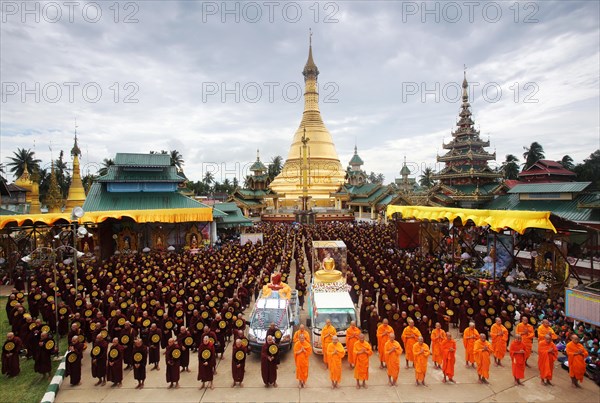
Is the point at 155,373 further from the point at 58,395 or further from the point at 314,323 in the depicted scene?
the point at 314,323

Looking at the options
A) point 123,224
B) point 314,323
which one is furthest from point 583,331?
point 123,224

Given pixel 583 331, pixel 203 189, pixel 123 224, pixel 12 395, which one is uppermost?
pixel 203 189

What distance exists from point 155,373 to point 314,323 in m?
4.30

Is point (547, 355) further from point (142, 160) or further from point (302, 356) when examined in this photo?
point (142, 160)

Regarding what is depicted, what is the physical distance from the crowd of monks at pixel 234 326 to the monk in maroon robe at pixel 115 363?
22 mm

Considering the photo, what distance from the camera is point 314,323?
1037 cm

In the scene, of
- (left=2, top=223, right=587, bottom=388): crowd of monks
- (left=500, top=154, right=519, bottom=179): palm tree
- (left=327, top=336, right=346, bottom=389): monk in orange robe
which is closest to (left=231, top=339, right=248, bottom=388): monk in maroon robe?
(left=2, top=223, right=587, bottom=388): crowd of monks

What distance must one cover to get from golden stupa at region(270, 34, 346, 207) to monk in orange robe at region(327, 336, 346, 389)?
41062 mm

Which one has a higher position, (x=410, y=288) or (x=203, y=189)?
(x=203, y=189)

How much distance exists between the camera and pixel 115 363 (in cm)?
870

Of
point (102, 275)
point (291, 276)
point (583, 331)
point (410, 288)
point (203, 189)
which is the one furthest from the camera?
point (203, 189)

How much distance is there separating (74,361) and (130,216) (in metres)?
14.6

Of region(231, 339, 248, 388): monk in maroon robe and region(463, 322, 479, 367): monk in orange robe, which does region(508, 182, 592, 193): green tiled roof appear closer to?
region(463, 322, 479, 367): monk in orange robe

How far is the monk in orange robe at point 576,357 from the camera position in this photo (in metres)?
8.34
